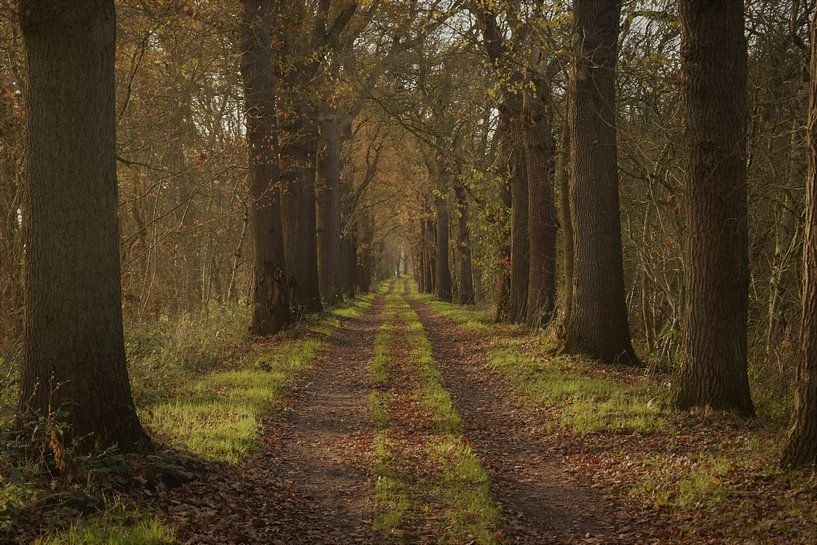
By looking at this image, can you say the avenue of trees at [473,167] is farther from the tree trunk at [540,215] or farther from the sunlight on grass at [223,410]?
the sunlight on grass at [223,410]

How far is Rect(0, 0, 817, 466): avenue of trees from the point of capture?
237 inches

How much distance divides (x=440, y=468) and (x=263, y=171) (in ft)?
35.4

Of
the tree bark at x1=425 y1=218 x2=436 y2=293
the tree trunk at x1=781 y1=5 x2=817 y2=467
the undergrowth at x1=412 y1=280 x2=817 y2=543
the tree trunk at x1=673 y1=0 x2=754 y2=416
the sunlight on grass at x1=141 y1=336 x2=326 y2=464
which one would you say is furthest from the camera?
the tree bark at x1=425 y1=218 x2=436 y2=293

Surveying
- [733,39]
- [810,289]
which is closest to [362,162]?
[733,39]

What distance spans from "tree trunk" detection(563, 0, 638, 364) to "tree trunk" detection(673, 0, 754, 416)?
13.3 feet

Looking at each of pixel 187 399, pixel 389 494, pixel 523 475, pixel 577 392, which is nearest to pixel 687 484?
pixel 523 475

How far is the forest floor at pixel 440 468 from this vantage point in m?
5.39

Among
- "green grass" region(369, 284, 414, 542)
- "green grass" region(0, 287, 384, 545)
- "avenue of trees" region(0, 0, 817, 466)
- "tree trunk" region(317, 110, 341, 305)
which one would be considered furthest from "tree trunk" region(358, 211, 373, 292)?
"green grass" region(369, 284, 414, 542)

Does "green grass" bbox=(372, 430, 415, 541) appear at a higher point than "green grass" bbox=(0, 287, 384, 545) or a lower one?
lower

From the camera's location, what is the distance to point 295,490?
668cm

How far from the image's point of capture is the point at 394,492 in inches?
255

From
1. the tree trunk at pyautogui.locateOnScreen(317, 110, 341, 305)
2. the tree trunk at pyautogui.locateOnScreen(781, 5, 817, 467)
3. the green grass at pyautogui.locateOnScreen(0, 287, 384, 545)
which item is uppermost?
the tree trunk at pyautogui.locateOnScreen(317, 110, 341, 305)

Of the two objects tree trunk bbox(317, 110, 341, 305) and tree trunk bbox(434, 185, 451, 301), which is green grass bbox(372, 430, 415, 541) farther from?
tree trunk bbox(434, 185, 451, 301)

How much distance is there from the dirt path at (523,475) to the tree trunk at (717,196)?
225cm
